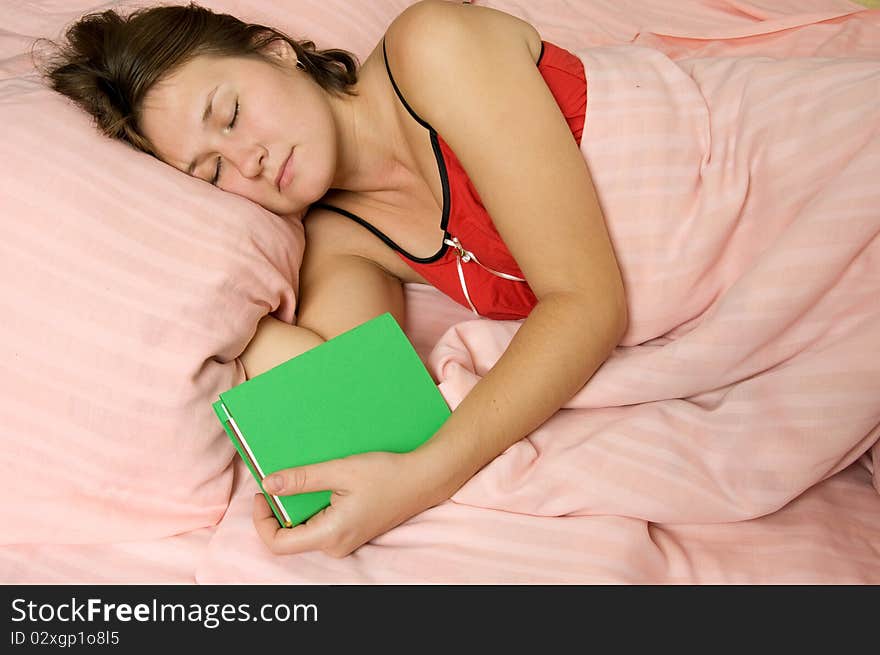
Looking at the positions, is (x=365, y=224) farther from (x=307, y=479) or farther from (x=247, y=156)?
(x=307, y=479)

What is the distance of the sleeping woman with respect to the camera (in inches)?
36.6

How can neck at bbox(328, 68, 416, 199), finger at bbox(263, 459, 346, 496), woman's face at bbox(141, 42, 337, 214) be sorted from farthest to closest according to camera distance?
neck at bbox(328, 68, 416, 199), woman's face at bbox(141, 42, 337, 214), finger at bbox(263, 459, 346, 496)

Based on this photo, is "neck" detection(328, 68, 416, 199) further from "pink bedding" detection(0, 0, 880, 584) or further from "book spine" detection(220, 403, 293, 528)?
"book spine" detection(220, 403, 293, 528)

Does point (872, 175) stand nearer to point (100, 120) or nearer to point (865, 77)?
point (865, 77)

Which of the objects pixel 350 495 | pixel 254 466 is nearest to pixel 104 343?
pixel 254 466

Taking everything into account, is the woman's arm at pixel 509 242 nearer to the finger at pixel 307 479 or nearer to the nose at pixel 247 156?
the finger at pixel 307 479

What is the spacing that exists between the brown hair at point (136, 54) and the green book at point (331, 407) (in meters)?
0.38

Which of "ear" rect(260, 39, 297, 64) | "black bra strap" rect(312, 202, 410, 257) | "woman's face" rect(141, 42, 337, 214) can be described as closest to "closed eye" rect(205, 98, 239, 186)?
"woman's face" rect(141, 42, 337, 214)

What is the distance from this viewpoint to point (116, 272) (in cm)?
95

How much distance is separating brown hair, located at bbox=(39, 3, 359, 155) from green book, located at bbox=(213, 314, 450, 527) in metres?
0.38

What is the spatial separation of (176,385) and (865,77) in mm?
899

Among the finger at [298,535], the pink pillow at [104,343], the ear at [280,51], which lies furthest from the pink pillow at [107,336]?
the ear at [280,51]

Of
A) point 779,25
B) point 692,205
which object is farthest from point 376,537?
point 779,25

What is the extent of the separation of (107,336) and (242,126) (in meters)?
0.31
